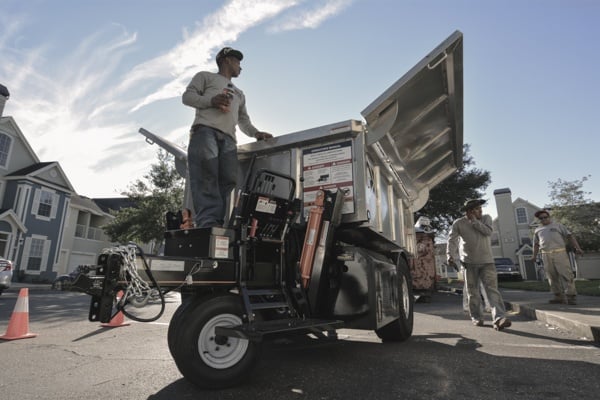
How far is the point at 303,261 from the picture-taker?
3.23 m

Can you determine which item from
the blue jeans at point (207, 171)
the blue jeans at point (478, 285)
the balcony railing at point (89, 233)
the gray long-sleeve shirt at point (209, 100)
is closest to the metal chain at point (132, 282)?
the blue jeans at point (207, 171)

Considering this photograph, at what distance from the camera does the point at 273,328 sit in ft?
8.20

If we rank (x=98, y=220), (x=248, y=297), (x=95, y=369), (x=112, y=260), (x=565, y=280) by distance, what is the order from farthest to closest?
(x=98, y=220)
(x=565, y=280)
(x=95, y=369)
(x=248, y=297)
(x=112, y=260)

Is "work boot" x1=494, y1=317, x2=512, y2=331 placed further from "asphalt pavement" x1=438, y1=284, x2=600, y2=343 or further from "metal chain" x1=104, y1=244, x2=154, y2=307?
"metal chain" x1=104, y1=244, x2=154, y2=307

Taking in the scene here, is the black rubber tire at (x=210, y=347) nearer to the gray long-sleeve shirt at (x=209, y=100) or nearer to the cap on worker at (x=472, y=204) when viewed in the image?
the gray long-sleeve shirt at (x=209, y=100)

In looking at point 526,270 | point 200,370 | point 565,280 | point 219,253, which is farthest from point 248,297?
point 526,270

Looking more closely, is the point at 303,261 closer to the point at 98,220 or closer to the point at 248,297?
the point at 248,297

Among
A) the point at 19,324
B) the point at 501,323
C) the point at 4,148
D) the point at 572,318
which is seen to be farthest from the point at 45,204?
the point at 572,318

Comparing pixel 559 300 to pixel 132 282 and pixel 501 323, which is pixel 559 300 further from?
pixel 132 282

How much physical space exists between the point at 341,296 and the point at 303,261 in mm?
540

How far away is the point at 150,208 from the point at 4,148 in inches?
349

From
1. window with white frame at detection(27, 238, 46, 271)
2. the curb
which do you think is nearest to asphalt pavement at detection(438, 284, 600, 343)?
the curb

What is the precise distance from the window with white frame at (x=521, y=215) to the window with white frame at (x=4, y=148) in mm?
42048

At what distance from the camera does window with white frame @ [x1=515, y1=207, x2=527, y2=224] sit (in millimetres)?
36000
